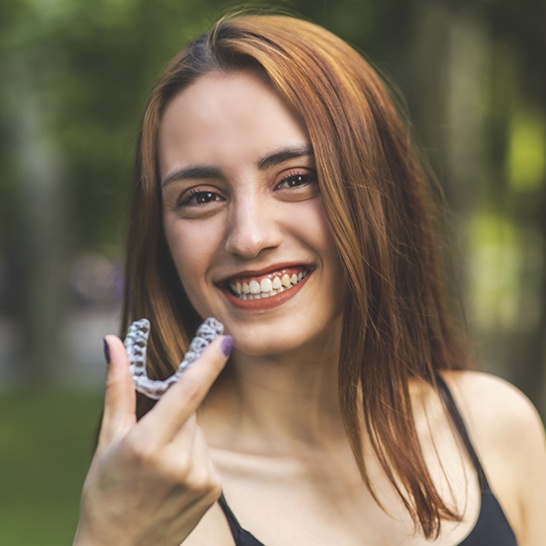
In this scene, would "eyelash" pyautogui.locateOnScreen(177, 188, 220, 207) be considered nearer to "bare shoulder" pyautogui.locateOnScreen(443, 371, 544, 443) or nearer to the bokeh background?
the bokeh background

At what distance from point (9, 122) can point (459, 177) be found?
811 centimetres

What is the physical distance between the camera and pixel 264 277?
2.03m

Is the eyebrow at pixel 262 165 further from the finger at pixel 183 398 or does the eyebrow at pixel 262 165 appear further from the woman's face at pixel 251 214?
the finger at pixel 183 398

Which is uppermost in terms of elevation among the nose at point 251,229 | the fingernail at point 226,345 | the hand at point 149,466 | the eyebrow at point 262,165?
the eyebrow at point 262,165

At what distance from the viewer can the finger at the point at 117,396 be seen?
1545 mm

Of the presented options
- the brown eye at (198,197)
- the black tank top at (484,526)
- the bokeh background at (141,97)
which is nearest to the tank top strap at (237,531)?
the black tank top at (484,526)

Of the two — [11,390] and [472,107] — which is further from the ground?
[472,107]

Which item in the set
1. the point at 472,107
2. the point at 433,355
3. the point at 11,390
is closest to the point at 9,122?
the point at 11,390

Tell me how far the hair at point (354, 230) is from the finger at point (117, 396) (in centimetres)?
68

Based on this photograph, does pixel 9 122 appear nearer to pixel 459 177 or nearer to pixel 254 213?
pixel 459 177

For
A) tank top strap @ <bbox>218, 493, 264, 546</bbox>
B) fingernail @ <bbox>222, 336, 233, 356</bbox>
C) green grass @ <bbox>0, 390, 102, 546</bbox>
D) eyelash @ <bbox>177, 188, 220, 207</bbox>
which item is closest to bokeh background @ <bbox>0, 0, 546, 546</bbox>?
green grass @ <bbox>0, 390, 102, 546</bbox>

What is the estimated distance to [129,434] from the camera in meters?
1.51

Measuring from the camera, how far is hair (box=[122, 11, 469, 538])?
208 cm

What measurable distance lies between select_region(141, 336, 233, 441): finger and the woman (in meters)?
0.44
